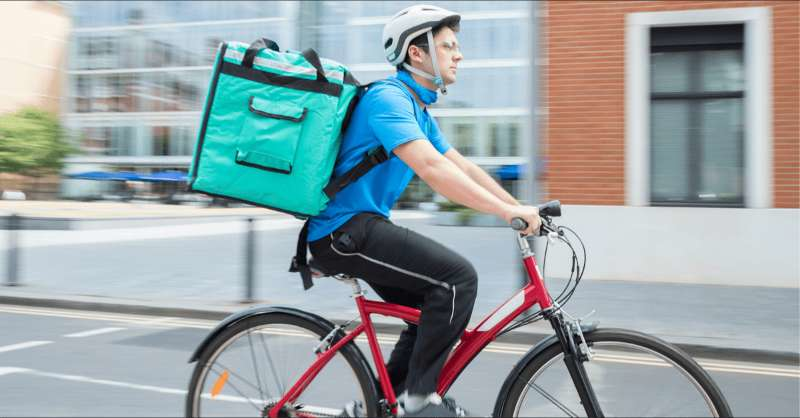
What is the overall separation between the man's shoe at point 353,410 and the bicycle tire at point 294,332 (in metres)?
0.02

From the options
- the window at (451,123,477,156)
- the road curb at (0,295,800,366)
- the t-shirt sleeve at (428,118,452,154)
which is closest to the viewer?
the t-shirt sleeve at (428,118,452,154)

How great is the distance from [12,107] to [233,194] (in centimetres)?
6551

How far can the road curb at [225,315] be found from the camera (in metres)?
5.86

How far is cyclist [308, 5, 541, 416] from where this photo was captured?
276cm

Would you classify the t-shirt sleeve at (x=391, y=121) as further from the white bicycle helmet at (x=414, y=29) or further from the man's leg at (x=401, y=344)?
the man's leg at (x=401, y=344)

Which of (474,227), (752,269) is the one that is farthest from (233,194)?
(474,227)

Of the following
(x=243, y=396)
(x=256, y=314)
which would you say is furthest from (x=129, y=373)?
(x=256, y=314)

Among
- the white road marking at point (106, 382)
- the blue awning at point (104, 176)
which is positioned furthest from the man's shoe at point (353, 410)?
the blue awning at point (104, 176)

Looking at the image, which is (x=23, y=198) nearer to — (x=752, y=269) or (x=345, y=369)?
(x=752, y=269)

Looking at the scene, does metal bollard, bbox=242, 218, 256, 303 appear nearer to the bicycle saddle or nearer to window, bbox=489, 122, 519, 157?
the bicycle saddle

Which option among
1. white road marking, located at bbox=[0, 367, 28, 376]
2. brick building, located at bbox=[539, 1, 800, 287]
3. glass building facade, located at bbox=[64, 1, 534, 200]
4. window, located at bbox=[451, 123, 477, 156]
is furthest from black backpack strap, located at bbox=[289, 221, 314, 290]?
window, located at bbox=[451, 123, 477, 156]

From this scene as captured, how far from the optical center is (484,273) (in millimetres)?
11320

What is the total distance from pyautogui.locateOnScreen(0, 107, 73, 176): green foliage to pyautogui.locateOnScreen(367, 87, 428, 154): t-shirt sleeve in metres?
57.9

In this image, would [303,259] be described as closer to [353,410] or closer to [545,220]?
[353,410]
